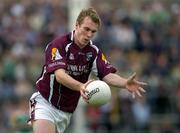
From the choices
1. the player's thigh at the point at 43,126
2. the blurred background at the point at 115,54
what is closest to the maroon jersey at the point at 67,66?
the player's thigh at the point at 43,126

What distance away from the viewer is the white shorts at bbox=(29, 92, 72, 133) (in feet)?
34.8

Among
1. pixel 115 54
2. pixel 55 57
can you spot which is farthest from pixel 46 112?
pixel 115 54

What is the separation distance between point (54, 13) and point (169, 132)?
4.88 m

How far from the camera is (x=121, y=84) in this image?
10.4 metres

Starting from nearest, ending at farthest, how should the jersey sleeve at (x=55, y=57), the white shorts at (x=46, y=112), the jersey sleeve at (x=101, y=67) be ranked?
1. the jersey sleeve at (x=55, y=57)
2. the white shorts at (x=46, y=112)
3. the jersey sleeve at (x=101, y=67)

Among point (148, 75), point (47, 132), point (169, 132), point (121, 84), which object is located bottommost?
point (169, 132)

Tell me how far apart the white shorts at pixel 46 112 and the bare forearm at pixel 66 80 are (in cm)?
76

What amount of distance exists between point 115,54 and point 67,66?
950 centimetres

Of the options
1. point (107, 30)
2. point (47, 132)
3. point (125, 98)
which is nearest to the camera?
point (47, 132)

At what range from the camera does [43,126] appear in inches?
408

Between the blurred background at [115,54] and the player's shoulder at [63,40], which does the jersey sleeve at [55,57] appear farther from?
the blurred background at [115,54]

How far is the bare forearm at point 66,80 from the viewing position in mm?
9719

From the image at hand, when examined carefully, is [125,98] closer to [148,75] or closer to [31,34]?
[148,75]

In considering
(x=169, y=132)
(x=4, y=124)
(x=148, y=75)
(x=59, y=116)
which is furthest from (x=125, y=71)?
(x=59, y=116)
